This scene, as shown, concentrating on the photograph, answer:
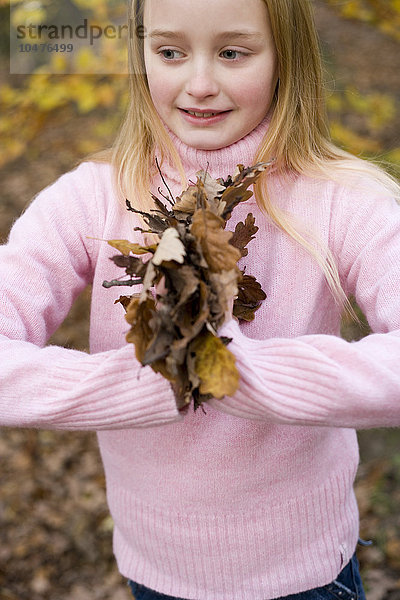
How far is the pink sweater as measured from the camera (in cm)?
173

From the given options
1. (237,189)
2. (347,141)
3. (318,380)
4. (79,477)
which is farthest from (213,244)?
(79,477)

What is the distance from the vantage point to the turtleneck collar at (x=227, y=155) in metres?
1.81

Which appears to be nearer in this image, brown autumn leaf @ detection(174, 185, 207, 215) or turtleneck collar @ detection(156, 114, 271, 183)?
brown autumn leaf @ detection(174, 185, 207, 215)

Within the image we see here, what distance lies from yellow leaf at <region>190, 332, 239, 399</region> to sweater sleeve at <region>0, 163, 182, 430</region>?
15 centimetres

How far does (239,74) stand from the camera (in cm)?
166

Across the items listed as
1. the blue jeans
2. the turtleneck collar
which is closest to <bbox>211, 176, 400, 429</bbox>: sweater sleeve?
the turtleneck collar

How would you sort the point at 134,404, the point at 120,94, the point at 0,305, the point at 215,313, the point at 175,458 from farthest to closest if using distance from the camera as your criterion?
the point at 120,94 → the point at 175,458 → the point at 0,305 → the point at 134,404 → the point at 215,313

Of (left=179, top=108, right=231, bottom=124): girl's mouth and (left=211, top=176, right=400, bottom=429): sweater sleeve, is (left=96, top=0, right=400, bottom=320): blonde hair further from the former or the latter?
(left=211, top=176, right=400, bottom=429): sweater sleeve

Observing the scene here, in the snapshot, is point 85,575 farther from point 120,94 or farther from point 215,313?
point 215,313

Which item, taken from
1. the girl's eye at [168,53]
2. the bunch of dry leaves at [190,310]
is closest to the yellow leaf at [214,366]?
the bunch of dry leaves at [190,310]

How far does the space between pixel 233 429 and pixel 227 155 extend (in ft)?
→ 2.45

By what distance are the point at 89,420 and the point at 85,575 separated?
2.51 meters

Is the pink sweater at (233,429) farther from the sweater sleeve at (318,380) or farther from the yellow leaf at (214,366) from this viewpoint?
the yellow leaf at (214,366)

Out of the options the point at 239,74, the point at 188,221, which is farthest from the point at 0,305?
the point at 239,74
